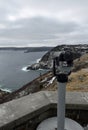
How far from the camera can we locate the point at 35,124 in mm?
2863

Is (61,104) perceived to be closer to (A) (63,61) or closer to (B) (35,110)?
(A) (63,61)

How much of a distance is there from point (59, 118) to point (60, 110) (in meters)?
0.10

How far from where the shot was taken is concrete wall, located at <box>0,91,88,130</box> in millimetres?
2598

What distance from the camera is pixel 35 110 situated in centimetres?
279

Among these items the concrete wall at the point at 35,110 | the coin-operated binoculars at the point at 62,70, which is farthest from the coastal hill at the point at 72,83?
the coin-operated binoculars at the point at 62,70

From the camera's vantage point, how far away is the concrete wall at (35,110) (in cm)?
260

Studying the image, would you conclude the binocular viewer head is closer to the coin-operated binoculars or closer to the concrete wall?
the coin-operated binoculars

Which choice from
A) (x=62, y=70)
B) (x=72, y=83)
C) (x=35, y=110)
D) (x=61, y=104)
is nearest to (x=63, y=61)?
(x=62, y=70)

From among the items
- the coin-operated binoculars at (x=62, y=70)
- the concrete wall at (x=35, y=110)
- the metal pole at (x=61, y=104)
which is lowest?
the concrete wall at (x=35, y=110)

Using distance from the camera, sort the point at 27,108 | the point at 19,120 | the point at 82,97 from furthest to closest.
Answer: the point at 82,97, the point at 27,108, the point at 19,120

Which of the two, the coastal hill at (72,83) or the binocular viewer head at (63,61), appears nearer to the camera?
the binocular viewer head at (63,61)

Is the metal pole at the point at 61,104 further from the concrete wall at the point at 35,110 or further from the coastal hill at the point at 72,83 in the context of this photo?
the coastal hill at the point at 72,83

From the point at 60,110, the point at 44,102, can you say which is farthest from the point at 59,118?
the point at 44,102

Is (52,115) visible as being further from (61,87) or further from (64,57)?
(64,57)
